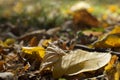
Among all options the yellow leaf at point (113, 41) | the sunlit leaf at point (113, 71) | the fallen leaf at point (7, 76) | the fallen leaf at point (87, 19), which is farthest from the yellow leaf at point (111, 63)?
the fallen leaf at point (87, 19)

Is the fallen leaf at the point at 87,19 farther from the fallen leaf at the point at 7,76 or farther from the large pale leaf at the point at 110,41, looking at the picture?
the fallen leaf at the point at 7,76

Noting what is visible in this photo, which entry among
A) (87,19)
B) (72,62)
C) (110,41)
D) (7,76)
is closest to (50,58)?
(72,62)

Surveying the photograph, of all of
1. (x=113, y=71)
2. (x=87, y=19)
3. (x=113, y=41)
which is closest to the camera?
(x=113, y=71)

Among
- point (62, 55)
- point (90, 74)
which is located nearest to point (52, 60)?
point (62, 55)

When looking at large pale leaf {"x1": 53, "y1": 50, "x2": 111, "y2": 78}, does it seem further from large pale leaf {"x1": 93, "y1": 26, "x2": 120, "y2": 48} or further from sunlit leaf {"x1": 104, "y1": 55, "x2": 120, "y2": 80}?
large pale leaf {"x1": 93, "y1": 26, "x2": 120, "y2": 48}

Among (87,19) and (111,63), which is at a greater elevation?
(87,19)

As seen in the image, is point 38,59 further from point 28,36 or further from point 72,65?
point 28,36

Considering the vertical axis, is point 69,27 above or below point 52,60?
above

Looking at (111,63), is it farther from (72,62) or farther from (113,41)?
(113,41)
